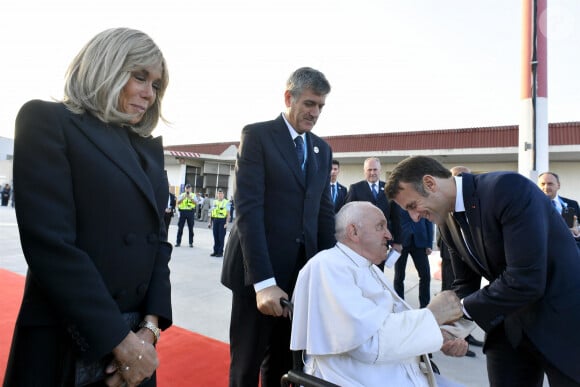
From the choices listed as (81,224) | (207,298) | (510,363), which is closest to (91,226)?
(81,224)

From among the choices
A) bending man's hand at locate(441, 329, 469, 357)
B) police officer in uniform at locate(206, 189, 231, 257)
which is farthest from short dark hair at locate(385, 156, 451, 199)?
police officer in uniform at locate(206, 189, 231, 257)

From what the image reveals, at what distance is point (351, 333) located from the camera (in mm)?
1354

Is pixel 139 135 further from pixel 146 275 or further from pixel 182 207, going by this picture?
pixel 182 207

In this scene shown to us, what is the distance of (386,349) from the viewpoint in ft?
4.53

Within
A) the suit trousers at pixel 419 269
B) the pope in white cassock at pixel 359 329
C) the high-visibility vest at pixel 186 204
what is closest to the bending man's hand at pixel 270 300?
the pope in white cassock at pixel 359 329

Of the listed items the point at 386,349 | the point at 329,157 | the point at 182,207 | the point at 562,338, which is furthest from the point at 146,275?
the point at 182,207

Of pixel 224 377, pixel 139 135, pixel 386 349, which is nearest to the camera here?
pixel 139 135

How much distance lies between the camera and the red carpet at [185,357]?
251 cm

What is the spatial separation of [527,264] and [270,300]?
105 cm

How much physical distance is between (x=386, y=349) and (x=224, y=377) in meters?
1.63

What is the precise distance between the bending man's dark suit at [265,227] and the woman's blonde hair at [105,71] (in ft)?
2.34

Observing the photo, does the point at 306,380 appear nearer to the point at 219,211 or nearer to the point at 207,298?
the point at 207,298

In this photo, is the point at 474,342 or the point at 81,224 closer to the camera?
the point at 81,224

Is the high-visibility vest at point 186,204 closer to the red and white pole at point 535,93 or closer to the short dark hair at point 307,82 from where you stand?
the red and white pole at point 535,93
